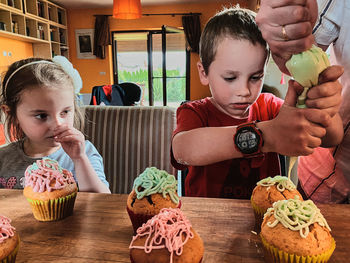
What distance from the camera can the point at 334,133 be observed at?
34.3 inches

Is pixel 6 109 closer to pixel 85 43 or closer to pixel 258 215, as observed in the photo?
pixel 258 215

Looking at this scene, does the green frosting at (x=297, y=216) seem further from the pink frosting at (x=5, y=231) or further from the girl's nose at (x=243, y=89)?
the pink frosting at (x=5, y=231)

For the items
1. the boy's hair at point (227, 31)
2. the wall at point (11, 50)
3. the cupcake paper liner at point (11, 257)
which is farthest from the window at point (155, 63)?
the cupcake paper liner at point (11, 257)

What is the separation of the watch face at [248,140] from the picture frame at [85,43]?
8.70 m

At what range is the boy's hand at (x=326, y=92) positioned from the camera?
643 millimetres

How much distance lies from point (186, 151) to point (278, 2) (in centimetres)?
52

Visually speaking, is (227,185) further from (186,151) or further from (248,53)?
(248,53)

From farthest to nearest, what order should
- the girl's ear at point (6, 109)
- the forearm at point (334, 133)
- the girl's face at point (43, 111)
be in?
the girl's ear at point (6, 109) < the girl's face at point (43, 111) < the forearm at point (334, 133)

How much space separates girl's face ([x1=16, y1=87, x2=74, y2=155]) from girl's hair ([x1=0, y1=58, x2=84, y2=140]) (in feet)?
0.12

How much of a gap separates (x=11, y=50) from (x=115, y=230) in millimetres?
6867

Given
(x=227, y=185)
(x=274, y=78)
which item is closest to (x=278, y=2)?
(x=227, y=185)

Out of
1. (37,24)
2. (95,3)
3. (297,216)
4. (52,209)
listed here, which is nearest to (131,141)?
(52,209)

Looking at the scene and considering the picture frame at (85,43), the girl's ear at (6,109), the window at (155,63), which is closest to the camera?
the girl's ear at (6,109)

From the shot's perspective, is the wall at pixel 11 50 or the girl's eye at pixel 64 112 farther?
the wall at pixel 11 50
